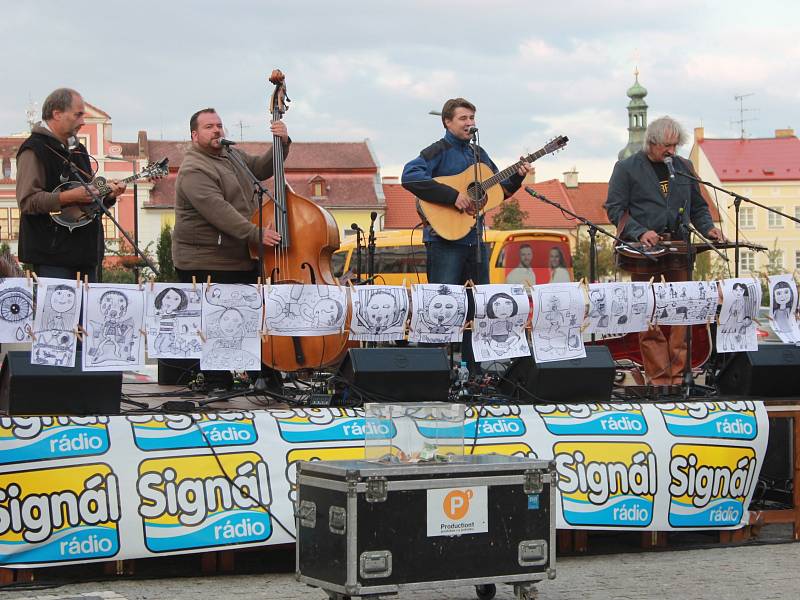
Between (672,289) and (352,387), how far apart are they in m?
2.14

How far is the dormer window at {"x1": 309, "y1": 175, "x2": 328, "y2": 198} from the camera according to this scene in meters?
64.3

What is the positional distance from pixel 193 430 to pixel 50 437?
69 centimetres

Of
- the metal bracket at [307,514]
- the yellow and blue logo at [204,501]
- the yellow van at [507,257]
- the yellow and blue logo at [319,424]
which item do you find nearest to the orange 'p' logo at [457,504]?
the metal bracket at [307,514]

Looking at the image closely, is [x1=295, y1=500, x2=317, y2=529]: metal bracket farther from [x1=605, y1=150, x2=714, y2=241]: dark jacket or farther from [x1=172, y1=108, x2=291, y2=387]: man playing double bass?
[x1=605, y1=150, x2=714, y2=241]: dark jacket

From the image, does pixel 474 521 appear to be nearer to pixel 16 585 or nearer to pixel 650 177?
pixel 16 585

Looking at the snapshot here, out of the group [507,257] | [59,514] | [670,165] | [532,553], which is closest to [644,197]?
[670,165]

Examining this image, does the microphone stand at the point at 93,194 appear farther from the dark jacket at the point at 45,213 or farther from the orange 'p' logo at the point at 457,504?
the orange 'p' logo at the point at 457,504

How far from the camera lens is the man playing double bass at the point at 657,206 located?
8.00 m

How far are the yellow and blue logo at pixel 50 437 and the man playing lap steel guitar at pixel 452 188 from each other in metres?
2.67

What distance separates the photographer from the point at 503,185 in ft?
26.5

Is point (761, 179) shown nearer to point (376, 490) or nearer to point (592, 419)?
point (592, 419)

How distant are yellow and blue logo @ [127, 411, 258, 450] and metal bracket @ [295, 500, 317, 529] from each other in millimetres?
923

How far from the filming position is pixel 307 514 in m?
5.17

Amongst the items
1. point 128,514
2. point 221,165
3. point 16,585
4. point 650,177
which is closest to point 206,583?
point 128,514
